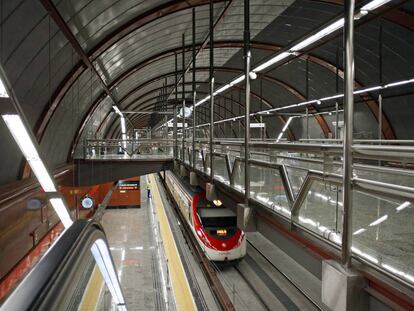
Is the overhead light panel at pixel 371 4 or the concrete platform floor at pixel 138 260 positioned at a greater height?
Result: the overhead light panel at pixel 371 4

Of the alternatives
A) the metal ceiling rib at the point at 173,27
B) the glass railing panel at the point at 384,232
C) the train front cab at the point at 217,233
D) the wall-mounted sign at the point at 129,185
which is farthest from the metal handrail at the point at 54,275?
the wall-mounted sign at the point at 129,185

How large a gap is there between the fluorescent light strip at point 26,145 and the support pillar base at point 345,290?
12.2ft

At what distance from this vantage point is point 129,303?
35.9ft

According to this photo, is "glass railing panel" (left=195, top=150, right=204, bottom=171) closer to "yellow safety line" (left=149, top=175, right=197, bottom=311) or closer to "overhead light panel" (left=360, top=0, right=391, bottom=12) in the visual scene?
"yellow safety line" (left=149, top=175, right=197, bottom=311)

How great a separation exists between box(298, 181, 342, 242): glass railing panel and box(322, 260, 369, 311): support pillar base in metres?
Result: 0.46

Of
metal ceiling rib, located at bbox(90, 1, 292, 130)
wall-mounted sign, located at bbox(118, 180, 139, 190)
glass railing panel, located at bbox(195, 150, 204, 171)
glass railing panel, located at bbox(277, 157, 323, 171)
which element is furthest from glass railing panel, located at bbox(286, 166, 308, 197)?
wall-mounted sign, located at bbox(118, 180, 139, 190)

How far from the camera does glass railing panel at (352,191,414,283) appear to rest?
2.63 meters

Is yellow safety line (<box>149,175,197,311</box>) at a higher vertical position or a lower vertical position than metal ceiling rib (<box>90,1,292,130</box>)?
lower

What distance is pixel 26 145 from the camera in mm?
4953

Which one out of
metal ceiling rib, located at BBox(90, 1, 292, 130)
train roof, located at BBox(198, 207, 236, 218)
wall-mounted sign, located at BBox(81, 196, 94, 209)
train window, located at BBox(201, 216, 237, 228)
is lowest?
train window, located at BBox(201, 216, 237, 228)

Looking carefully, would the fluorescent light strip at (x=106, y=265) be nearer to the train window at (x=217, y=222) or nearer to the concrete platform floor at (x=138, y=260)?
the concrete platform floor at (x=138, y=260)

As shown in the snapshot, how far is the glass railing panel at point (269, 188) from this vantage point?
15.5 feet

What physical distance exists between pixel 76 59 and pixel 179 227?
9.83m

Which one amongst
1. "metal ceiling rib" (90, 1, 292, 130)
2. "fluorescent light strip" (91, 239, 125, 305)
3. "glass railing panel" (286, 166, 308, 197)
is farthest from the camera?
"metal ceiling rib" (90, 1, 292, 130)
